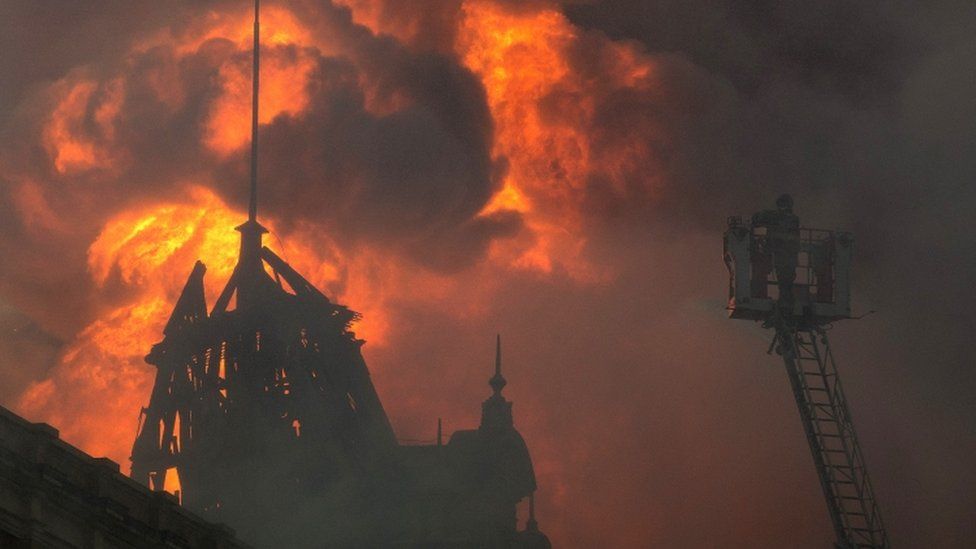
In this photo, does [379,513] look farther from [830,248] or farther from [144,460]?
[830,248]

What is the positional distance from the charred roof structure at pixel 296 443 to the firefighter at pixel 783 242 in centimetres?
1665

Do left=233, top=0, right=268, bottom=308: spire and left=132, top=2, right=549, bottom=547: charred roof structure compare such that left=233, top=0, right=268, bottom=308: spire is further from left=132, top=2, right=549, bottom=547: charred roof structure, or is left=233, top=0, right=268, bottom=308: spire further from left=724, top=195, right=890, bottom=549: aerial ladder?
left=724, top=195, right=890, bottom=549: aerial ladder

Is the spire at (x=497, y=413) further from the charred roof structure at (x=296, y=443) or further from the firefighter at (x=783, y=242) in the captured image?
the firefighter at (x=783, y=242)

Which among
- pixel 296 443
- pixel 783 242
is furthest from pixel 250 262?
pixel 783 242

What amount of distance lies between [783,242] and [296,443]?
882 inches

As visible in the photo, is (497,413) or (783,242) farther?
(497,413)

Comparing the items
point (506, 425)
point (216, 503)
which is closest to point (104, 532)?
point (216, 503)

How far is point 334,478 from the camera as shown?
6919 centimetres

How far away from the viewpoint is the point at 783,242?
5666 cm

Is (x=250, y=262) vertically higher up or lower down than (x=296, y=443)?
higher up

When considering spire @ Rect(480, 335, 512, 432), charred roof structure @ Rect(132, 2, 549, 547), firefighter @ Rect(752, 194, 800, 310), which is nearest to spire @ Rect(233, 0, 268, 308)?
charred roof structure @ Rect(132, 2, 549, 547)

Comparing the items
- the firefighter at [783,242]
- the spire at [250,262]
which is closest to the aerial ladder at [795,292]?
the firefighter at [783,242]

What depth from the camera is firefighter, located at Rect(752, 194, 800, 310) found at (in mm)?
56562

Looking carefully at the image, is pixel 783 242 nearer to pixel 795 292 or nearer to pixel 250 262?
pixel 795 292
